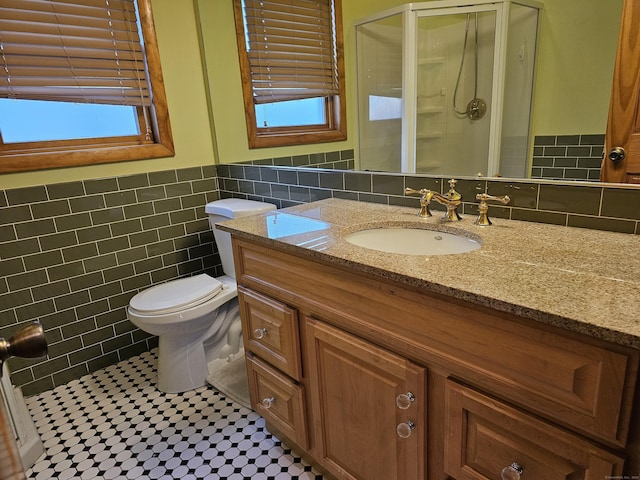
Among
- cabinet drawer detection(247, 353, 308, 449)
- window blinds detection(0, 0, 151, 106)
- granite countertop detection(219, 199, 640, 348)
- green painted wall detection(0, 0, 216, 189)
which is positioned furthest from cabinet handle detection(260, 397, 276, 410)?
window blinds detection(0, 0, 151, 106)

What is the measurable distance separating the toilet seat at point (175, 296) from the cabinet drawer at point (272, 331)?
434 mm

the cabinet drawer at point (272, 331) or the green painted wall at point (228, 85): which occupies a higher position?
the green painted wall at point (228, 85)

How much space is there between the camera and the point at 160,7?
6.92 ft

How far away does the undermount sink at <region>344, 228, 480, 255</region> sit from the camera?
1.31m

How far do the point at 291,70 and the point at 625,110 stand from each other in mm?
1453

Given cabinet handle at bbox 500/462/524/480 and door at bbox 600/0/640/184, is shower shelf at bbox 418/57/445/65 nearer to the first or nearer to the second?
door at bbox 600/0/640/184

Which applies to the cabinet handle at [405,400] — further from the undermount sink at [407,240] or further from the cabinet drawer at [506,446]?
the undermount sink at [407,240]

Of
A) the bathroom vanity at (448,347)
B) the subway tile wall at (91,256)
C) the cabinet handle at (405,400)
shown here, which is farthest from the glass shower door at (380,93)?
the subway tile wall at (91,256)

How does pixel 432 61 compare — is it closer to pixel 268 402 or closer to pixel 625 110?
pixel 625 110

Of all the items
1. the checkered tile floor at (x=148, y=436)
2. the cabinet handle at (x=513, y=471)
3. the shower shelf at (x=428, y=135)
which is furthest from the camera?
Answer: the checkered tile floor at (x=148, y=436)

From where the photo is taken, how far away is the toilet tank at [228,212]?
200cm

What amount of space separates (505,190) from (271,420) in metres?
1.18

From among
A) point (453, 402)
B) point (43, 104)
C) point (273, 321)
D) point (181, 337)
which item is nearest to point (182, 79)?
point (43, 104)

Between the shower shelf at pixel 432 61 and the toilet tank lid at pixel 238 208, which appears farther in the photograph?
the toilet tank lid at pixel 238 208
